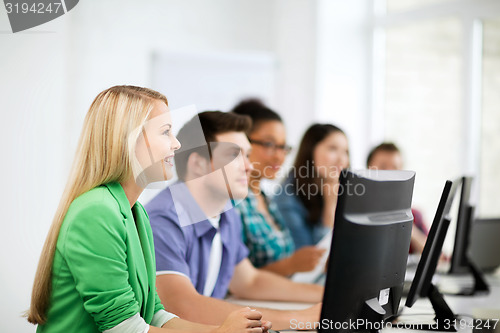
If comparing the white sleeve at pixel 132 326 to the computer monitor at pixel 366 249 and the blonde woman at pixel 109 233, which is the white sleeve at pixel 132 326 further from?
the computer monitor at pixel 366 249

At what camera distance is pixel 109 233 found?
4.08 feet

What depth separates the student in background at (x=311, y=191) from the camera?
296 cm

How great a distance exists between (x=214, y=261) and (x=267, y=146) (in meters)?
0.80

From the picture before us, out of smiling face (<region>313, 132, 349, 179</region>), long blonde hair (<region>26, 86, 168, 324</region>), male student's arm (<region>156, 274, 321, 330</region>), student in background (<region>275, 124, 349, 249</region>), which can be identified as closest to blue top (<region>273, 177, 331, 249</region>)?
student in background (<region>275, 124, 349, 249</region>)

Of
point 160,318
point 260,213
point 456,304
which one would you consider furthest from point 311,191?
point 160,318

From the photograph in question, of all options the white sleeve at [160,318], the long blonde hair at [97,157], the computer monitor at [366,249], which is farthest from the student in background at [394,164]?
the long blonde hair at [97,157]

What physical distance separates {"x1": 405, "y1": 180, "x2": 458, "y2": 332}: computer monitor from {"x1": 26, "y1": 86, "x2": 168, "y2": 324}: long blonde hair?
895mm

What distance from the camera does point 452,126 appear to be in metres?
4.42

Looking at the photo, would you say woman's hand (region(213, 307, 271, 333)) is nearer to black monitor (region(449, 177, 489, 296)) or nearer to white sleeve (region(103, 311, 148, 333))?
white sleeve (region(103, 311, 148, 333))

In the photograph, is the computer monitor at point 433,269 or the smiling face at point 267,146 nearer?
the computer monitor at point 433,269

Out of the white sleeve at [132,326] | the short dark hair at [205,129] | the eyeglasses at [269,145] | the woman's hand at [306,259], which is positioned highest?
the short dark hair at [205,129]

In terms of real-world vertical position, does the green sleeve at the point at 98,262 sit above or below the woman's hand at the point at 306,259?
above

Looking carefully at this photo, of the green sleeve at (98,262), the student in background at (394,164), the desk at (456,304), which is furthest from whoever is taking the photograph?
the student in background at (394,164)

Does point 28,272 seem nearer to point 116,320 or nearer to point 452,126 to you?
point 116,320
